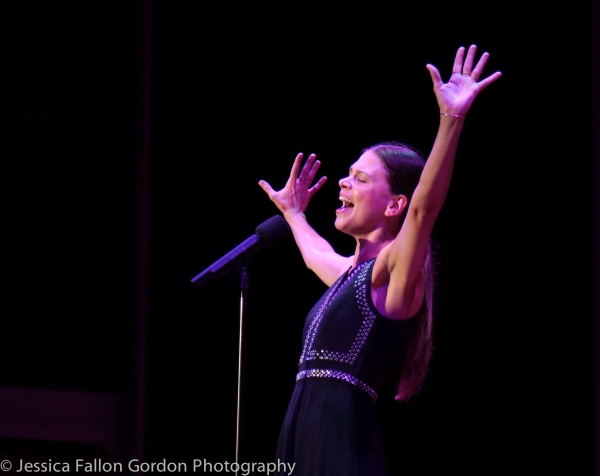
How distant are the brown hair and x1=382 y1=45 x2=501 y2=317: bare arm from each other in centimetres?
21

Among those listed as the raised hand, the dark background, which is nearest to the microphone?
the raised hand

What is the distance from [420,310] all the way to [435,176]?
1.71 feet

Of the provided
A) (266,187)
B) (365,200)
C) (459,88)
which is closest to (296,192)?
(266,187)

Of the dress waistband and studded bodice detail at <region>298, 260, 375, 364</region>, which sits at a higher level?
studded bodice detail at <region>298, 260, 375, 364</region>

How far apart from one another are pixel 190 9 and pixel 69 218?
1.07 meters

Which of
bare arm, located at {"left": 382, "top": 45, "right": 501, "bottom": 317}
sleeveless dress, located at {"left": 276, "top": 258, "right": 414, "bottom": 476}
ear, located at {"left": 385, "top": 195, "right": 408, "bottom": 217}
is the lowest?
sleeveless dress, located at {"left": 276, "top": 258, "right": 414, "bottom": 476}

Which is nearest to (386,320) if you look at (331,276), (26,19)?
(331,276)

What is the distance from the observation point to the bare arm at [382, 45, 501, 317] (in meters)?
1.73

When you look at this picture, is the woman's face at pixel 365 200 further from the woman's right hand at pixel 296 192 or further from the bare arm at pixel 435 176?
the woman's right hand at pixel 296 192

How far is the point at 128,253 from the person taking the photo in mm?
3562

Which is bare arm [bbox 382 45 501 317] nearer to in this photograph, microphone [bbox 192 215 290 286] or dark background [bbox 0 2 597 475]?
microphone [bbox 192 215 290 286]

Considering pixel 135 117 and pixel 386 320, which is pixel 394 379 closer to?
pixel 386 320

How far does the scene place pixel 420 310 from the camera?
2145mm

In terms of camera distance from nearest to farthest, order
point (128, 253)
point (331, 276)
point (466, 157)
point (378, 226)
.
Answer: point (378, 226) → point (331, 276) → point (466, 157) → point (128, 253)
